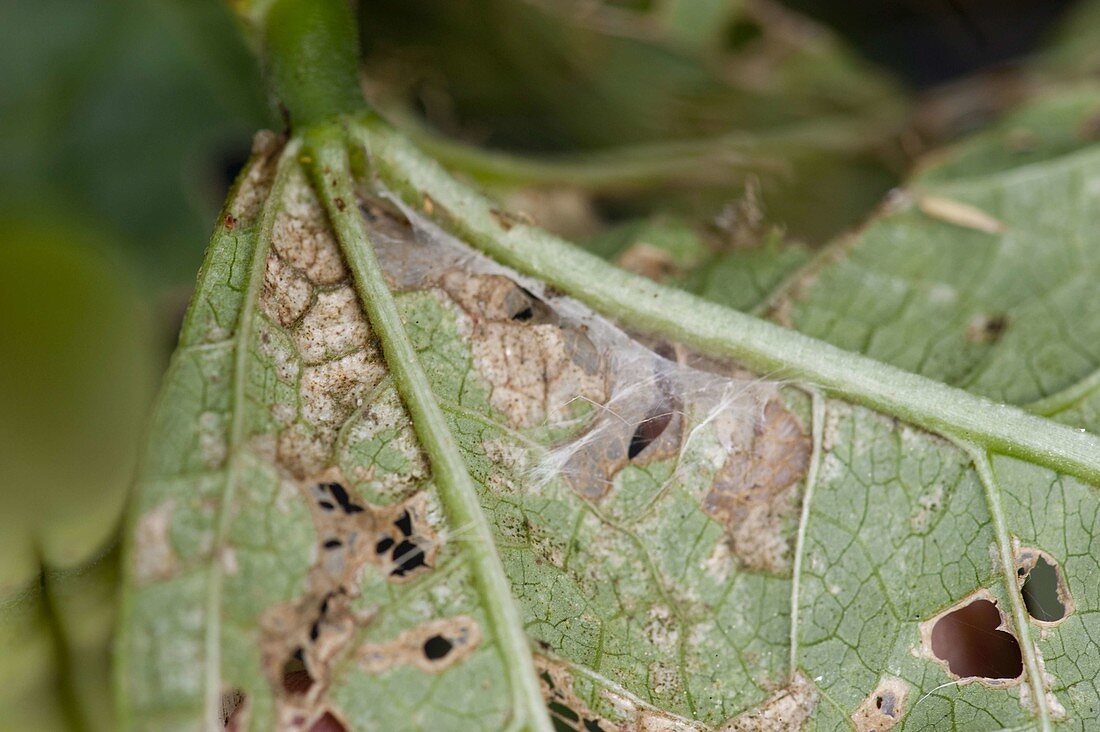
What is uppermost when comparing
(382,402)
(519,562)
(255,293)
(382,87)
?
(382,87)

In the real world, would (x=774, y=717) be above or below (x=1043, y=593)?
below

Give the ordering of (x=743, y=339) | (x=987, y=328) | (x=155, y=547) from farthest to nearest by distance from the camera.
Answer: (x=987, y=328)
(x=743, y=339)
(x=155, y=547)

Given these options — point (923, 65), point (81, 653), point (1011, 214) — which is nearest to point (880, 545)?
point (1011, 214)

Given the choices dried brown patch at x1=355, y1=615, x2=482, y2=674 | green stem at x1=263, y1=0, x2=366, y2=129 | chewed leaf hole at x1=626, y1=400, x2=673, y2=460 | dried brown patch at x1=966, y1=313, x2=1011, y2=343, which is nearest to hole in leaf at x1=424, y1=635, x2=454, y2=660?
dried brown patch at x1=355, y1=615, x2=482, y2=674

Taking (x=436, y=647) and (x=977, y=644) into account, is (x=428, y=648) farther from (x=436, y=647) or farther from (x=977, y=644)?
(x=977, y=644)

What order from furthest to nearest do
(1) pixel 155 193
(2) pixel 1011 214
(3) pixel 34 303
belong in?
(1) pixel 155 193, (3) pixel 34 303, (2) pixel 1011 214

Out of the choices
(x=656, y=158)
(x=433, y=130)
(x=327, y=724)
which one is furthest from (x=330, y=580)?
(x=656, y=158)

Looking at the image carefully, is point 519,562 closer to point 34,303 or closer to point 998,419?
point 998,419
